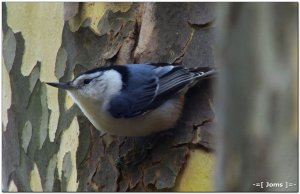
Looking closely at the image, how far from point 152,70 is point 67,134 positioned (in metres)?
0.40

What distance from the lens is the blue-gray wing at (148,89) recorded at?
209 cm

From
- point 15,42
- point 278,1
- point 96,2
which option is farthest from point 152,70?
point 278,1

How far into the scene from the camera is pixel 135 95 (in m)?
2.16

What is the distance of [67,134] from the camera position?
2.29 metres

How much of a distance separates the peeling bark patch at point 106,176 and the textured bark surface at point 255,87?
1265 millimetres

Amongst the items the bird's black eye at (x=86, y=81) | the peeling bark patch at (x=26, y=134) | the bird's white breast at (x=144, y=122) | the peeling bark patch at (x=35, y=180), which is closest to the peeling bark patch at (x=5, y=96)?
the peeling bark patch at (x=26, y=134)

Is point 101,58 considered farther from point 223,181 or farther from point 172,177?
point 223,181

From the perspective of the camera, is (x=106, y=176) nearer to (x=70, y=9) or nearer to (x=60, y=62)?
(x=60, y=62)

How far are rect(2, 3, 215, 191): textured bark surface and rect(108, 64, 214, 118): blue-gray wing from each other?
1.6 inches

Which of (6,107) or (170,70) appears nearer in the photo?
(170,70)

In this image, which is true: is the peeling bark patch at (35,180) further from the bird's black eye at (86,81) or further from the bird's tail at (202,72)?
the bird's tail at (202,72)

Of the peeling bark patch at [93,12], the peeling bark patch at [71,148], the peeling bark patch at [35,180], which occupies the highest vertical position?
the peeling bark patch at [93,12]

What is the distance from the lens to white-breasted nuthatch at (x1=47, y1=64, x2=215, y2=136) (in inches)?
81.5

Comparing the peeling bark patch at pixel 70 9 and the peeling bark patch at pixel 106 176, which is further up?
the peeling bark patch at pixel 70 9
